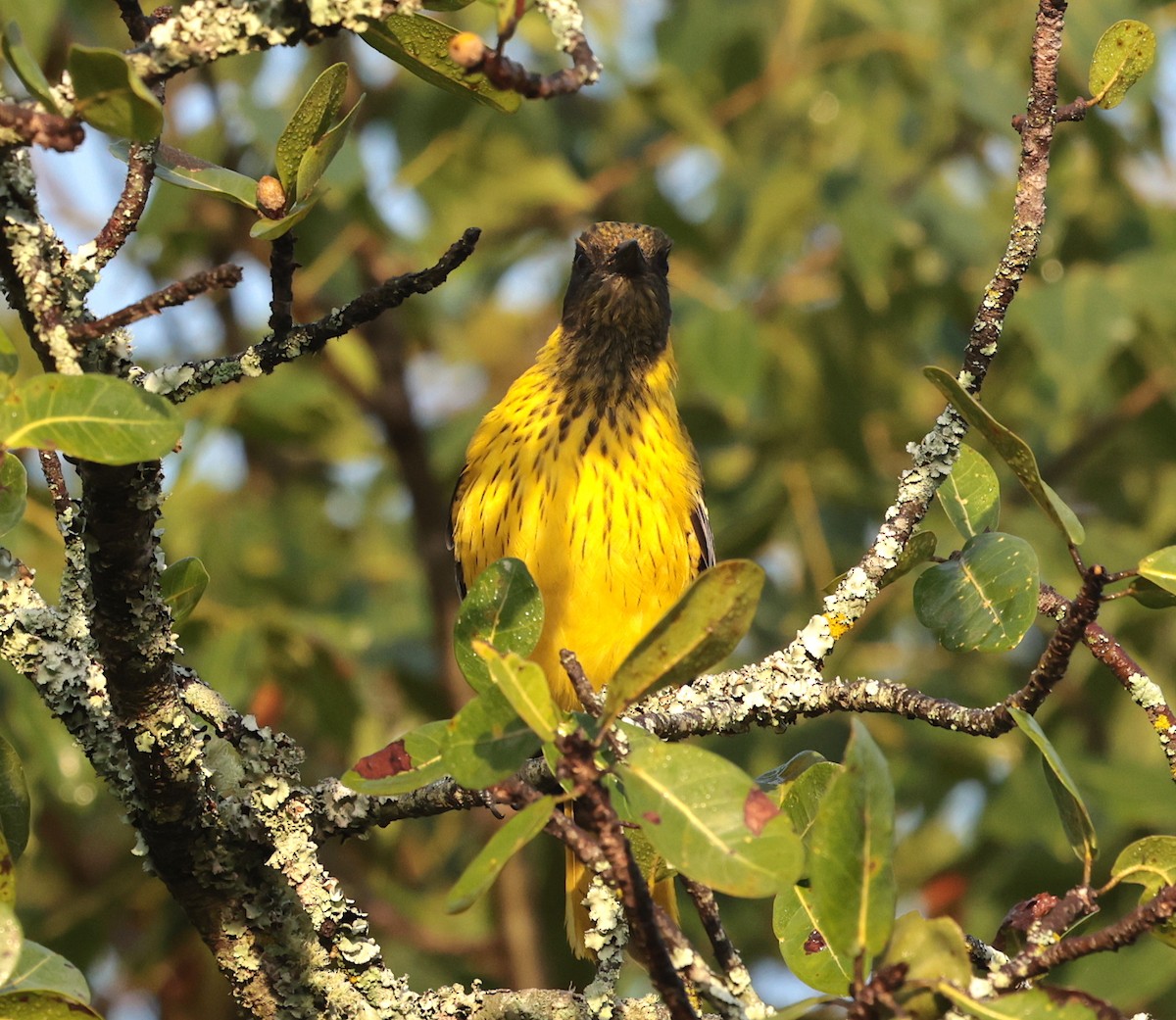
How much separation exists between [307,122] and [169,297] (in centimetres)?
37

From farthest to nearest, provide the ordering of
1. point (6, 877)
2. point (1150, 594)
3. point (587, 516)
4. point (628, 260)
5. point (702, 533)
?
point (628, 260) < point (702, 533) < point (587, 516) < point (1150, 594) < point (6, 877)

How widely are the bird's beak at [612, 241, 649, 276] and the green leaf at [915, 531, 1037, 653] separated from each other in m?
2.46

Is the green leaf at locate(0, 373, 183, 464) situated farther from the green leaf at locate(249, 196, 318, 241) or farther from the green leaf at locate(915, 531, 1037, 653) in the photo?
the green leaf at locate(915, 531, 1037, 653)

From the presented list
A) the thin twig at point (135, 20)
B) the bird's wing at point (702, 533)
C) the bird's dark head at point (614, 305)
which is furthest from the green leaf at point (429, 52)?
the bird's dark head at point (614, 305)

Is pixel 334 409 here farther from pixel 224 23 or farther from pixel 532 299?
pixel 224 23

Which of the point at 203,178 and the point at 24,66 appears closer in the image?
the point at 24,66

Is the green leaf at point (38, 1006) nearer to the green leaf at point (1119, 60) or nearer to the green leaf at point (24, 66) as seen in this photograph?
the green leaf at point (24, 66)

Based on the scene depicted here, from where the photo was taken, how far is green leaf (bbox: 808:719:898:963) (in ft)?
4.76

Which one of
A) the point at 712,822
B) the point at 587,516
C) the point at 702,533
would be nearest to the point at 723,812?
the point at 712,822

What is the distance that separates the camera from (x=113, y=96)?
1514 mm

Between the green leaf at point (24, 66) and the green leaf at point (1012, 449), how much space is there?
1.00 meters

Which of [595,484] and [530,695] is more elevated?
[595,484]

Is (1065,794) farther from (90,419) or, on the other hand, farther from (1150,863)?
(90,419)

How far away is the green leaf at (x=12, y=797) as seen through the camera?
188 centimetres
